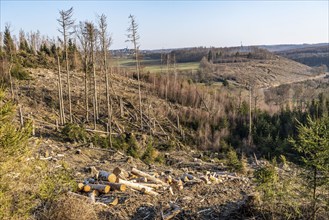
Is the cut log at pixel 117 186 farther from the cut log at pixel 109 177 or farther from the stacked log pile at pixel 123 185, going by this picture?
the cut log at pixel 109 177

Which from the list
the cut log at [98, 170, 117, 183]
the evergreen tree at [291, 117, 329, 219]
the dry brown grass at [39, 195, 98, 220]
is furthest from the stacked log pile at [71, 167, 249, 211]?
the evergreen tree at [291, 117, 329, 219]

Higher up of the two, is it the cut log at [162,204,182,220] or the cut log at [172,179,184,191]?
the cut log at [162,204,182,220]

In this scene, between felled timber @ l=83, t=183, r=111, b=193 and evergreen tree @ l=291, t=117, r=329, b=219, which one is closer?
evergreen tree @ l=291, t=117, r=329, b=219

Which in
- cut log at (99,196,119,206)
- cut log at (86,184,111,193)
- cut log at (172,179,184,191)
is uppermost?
cut log at (86,184,111,193)

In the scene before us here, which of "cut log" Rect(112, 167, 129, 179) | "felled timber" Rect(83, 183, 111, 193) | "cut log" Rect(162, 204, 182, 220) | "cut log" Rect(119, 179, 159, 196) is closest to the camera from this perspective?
"cut log" Rect(162, 204, 182, 220)

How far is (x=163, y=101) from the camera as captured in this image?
122ft

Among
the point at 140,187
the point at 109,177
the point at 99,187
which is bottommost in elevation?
the point at 140,187

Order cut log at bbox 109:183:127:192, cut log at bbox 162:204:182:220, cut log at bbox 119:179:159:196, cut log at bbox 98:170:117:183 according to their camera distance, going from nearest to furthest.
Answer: cut log at bbox 162:204:182:220
cut log at bbox 109:183:127:192
cut log at bbox 119:179:159:196
cut log at bbox 98:170:117:183

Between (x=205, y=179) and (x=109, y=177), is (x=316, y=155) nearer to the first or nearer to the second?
(x=205, y=179)

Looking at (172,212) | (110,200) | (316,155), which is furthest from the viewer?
(110,200)

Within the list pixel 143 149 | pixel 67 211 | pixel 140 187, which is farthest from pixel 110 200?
pixel 143 149

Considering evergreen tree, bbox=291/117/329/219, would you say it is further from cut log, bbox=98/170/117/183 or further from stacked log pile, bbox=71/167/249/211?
cut log, bbox=98/170/117/183

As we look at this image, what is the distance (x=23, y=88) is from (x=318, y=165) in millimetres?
28790

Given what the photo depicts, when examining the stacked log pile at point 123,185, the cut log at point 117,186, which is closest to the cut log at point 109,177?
the stacked log pile at point 123,185
